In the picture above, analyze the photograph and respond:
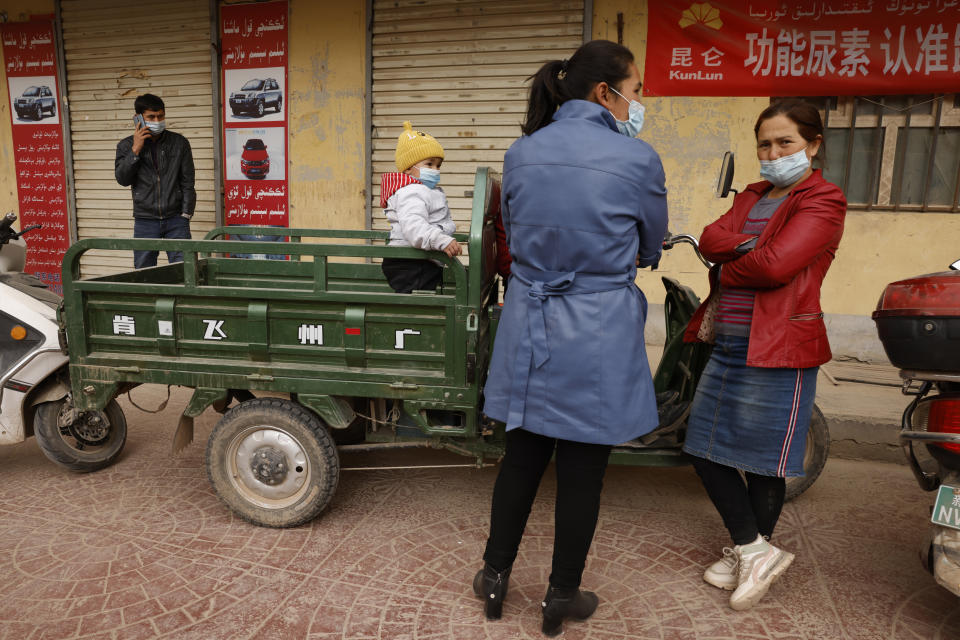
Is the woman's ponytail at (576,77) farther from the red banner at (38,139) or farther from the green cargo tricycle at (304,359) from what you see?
the red banner at (38,139)

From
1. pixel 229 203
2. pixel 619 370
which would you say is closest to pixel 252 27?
pixel 229 203

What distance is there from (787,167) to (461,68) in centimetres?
431

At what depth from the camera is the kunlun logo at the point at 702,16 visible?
18.5 feet

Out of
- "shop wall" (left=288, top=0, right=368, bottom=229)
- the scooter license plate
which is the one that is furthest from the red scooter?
"shop wall" (left=288, top=0, right=368, bottom=229)

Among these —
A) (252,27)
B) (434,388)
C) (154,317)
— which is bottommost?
(434,388)

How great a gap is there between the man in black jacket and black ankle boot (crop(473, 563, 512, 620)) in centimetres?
431

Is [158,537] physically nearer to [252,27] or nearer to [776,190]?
[776,190]

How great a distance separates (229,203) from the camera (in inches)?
277

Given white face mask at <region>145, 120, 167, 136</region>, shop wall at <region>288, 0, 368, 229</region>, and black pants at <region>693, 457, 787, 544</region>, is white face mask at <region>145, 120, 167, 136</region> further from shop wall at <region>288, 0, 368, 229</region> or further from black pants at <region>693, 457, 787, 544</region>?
black pants at <region>693, 457, 787, 544</region>

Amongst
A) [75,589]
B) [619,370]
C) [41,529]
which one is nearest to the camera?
[619,370]

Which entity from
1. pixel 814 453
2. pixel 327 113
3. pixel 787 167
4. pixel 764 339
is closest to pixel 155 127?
pixel 327 113

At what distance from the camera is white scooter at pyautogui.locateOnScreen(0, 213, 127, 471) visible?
352 centimetres

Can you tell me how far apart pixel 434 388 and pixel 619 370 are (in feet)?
3.21

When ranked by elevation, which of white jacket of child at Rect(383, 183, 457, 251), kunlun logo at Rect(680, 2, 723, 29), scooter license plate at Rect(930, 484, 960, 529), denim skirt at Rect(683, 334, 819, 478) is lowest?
scooter license plate at Rect(930, 484, 960, 529)
